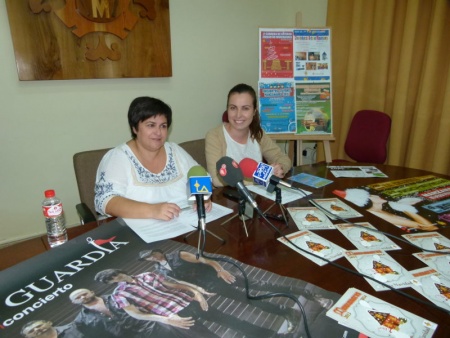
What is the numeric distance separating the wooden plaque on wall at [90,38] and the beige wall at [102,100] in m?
0.10

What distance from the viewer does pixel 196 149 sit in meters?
2.07

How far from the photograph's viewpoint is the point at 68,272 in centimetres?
91

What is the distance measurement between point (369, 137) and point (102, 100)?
2.36 metres

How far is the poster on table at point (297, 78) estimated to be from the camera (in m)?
2.98

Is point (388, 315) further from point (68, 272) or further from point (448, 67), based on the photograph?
point (448, 67)

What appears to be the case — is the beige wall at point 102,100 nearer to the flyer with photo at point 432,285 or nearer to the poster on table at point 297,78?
the poster on table at point 297,78

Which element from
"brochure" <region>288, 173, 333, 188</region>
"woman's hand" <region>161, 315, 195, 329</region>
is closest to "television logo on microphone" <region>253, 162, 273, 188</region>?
"woman's hand" <region>161, 315, 195, 329</region>

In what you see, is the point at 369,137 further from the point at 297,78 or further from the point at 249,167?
the point at 249,167

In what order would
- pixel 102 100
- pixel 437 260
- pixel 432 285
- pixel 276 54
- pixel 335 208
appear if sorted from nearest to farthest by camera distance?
1. pixel 432 285
2. pixel 437 260
3. pixel 335 208
4. pixel 102 100
5. pixel 276 54

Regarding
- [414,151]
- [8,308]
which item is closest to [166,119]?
[8,308]

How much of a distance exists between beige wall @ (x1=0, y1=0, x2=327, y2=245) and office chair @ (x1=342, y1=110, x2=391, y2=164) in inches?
49.2

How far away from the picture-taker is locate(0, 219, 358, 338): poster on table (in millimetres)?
719

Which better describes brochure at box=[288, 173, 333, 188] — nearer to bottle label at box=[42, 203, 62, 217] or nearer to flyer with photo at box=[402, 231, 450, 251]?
flyer with photo at box=[402, 231, 450, 251]

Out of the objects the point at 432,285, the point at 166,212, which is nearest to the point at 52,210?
the point at 166,212
